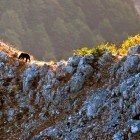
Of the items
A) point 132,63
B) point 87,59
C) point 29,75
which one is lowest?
point 132,63

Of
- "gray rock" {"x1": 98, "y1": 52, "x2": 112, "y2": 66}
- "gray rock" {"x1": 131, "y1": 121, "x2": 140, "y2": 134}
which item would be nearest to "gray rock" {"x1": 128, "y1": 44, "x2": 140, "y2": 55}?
"gray rock" {"x1": 98, "y1": 52, "x2": 112, "y2": 66}

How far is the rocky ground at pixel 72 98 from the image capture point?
1395 inches

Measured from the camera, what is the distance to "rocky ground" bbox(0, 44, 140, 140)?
35.4m

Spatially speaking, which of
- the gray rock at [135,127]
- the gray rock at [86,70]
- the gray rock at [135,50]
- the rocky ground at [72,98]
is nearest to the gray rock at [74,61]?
the rocky ground at [72,98]

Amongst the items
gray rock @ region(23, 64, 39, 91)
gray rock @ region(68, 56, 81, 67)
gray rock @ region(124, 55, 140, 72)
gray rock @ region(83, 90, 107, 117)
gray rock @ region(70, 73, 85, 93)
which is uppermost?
gray rock @ region(23, 64, 39, 91)

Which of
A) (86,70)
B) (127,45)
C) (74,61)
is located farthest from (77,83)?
(127,45)

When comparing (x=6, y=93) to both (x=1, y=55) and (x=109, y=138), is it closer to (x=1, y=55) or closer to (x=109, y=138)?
(x=1, y=55)

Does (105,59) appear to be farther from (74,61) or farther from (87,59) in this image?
(74,61)

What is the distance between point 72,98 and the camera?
40.8 metres

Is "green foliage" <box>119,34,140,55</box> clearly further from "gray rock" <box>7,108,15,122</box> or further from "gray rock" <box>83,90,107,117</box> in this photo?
"gray rock" <box>7,108,15,122</box>

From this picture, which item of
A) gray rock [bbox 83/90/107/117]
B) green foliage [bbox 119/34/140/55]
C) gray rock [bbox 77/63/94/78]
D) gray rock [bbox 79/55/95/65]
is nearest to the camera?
gray rock [bbox 83/90/107/117]

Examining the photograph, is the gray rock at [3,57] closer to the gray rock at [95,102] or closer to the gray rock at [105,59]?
the gray rock at [105,59]

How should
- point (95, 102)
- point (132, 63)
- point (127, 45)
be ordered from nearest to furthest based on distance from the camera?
point (95, 102) → point (132, 63) → point (127, 45)

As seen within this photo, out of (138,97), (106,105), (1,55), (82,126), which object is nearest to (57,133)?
(82,126)
